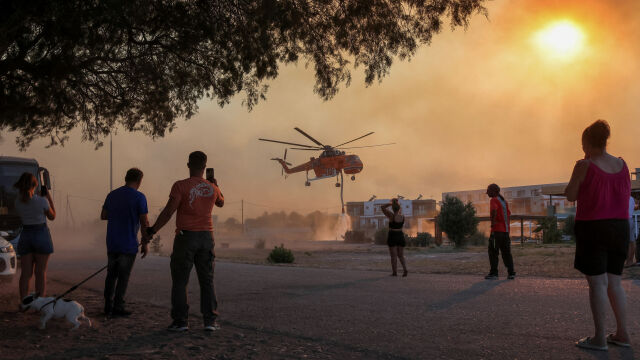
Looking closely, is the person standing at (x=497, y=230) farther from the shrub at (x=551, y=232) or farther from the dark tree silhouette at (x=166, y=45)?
the shrub at (x=551, y=232)

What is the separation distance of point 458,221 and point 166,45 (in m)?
26.5

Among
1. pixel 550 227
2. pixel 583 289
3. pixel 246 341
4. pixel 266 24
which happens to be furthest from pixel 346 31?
pixel 550 227

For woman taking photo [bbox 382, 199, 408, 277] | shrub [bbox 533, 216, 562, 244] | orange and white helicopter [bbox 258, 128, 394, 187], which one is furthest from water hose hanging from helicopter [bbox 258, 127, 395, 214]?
woman taking photo [bbox 382, 199, 408, 277]

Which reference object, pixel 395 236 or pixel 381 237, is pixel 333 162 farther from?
pixel 395 236

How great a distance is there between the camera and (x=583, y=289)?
9133 mm

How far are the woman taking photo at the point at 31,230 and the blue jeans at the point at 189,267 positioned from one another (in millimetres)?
2463

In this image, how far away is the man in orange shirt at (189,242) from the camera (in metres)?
5.75

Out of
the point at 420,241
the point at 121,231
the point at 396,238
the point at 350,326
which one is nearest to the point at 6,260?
the point at 121,231

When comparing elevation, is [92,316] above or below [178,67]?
below

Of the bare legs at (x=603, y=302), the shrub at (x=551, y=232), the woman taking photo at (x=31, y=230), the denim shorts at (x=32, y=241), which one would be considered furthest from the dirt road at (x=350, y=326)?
the shrub at (x=551, y=232)

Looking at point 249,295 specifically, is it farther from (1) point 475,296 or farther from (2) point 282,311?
(1) point 475,296

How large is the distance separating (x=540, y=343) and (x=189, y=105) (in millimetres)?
8899

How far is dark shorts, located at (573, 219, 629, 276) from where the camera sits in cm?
491

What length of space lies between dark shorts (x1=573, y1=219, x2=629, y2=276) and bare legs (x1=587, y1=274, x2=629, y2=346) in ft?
0.22
